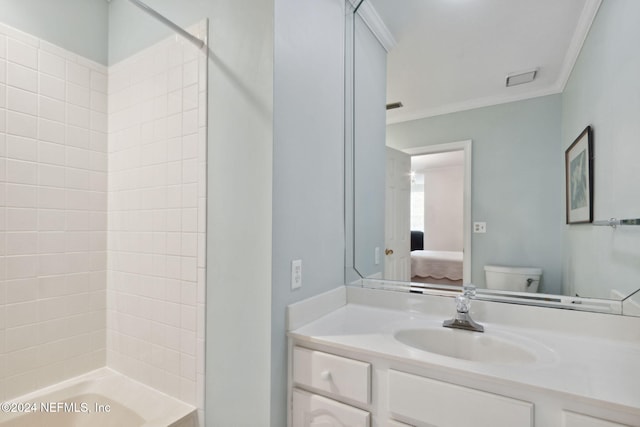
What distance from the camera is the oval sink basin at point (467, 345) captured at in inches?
43.2

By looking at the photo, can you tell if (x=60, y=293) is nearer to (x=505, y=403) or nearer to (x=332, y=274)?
(x=332, y=274)

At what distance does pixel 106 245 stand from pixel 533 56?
218 centimetres

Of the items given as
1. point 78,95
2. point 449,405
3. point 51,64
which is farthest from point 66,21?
point 449,405

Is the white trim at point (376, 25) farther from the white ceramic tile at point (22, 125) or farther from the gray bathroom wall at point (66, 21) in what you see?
the white ceramic tile at point (22, 125)

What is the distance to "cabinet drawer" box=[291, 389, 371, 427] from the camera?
1030 millimetres

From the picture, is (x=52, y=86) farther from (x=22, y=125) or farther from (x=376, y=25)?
(x=376, y=25)

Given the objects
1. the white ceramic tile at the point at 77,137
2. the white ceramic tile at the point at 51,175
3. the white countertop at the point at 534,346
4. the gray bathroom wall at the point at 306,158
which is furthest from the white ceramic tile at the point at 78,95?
the white countertop at the point at 534,346

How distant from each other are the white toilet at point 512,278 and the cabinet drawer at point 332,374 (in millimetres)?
676

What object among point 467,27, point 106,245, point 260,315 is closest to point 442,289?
point 260,315

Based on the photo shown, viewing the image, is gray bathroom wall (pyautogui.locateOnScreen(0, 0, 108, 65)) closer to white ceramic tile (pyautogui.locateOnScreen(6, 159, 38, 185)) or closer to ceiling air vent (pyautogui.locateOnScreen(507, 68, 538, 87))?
white ceramic tile (pyautogui.locateOnScreen(6, 159, 38, 185))

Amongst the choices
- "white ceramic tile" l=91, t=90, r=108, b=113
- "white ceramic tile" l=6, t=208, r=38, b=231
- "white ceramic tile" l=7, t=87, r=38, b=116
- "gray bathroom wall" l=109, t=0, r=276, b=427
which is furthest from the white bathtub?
"white ceramic tile" l=91, t=90, r=108, b=113

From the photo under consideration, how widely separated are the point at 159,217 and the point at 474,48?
1578mm

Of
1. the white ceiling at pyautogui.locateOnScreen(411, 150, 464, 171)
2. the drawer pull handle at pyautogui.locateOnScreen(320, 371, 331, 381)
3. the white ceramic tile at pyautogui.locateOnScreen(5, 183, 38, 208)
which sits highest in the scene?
the white ceiling at pyautogui.locateOnScreen(411, 150, 464, 171)

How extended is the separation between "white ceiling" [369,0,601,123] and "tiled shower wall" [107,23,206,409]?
900mm
